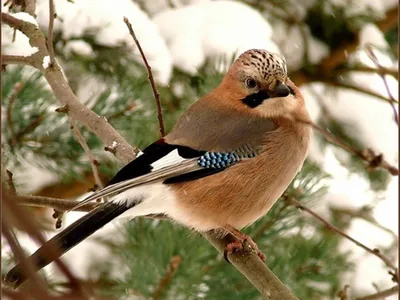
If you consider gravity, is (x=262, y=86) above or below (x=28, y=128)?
above

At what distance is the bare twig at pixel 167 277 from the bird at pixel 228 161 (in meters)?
0.12

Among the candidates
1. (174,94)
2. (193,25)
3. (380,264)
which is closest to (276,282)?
(174,94)

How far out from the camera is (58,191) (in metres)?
2.35

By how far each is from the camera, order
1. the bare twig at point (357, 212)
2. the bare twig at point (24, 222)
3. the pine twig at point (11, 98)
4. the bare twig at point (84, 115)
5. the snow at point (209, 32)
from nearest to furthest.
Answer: the bare twig at point (24, 222), the bare twig at point (84, 115), the pine twig at point (11, 98), the snow at point (209, 32), the bare twig at point (357, 212)

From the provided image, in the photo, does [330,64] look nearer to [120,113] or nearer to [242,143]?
[120,113]

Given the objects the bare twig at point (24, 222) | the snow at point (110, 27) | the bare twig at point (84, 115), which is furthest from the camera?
the snow at point (110, 27)

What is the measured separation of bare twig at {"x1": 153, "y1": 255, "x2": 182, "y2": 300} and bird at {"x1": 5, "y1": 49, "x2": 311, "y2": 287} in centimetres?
12

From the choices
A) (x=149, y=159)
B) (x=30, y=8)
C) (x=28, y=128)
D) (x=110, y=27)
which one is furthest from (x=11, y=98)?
(x=149, y=159)

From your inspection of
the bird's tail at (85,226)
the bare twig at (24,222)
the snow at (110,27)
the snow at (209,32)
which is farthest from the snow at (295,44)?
the bare twig at (24,222)

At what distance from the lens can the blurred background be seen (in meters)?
1.62

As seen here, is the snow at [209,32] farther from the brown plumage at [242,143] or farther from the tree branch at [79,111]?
the tree branch at [79,111]

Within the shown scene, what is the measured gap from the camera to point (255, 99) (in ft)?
4.81

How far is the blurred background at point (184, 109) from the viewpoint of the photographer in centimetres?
162

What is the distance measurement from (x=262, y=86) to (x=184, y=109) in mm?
512
